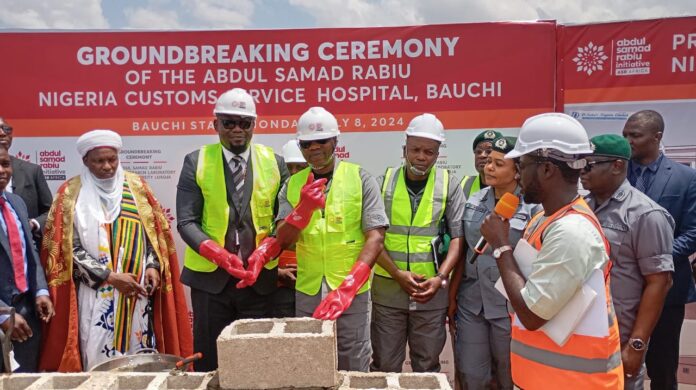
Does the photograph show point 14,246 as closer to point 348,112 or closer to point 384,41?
point 348,112

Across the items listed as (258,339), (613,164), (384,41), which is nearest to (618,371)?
(613,164)

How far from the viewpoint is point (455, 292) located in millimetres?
3939

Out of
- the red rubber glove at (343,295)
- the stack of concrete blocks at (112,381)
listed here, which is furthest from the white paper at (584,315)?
the stack of concrete blocks at (112,381)

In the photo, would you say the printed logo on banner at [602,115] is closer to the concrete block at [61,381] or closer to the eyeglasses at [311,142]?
the eyeglasses at [311,142]

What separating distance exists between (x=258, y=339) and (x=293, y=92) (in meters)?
2.87

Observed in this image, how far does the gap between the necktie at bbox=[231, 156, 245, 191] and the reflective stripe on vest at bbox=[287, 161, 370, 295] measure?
0.57 meters

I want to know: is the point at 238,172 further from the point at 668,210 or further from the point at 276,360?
the point at 668,210

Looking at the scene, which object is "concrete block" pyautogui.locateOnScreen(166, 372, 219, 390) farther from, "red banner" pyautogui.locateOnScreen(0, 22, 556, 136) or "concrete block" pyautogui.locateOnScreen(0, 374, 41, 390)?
Answer: "red banner" pyautogui.locateOnScreen(0, 22, 556, 136)

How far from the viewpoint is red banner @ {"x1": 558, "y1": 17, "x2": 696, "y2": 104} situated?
4.61 meters

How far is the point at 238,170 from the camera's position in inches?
156

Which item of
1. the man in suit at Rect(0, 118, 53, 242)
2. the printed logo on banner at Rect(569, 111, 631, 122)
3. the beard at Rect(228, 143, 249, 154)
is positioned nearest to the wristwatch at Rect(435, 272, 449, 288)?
the beard at Rect(228, 143, 249, 154)

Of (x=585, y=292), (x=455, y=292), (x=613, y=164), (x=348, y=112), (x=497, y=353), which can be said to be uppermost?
(x=348, y=112)

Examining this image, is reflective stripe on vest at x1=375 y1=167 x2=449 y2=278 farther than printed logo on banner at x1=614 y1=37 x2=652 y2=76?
No

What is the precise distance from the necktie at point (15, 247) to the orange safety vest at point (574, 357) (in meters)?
2.93
